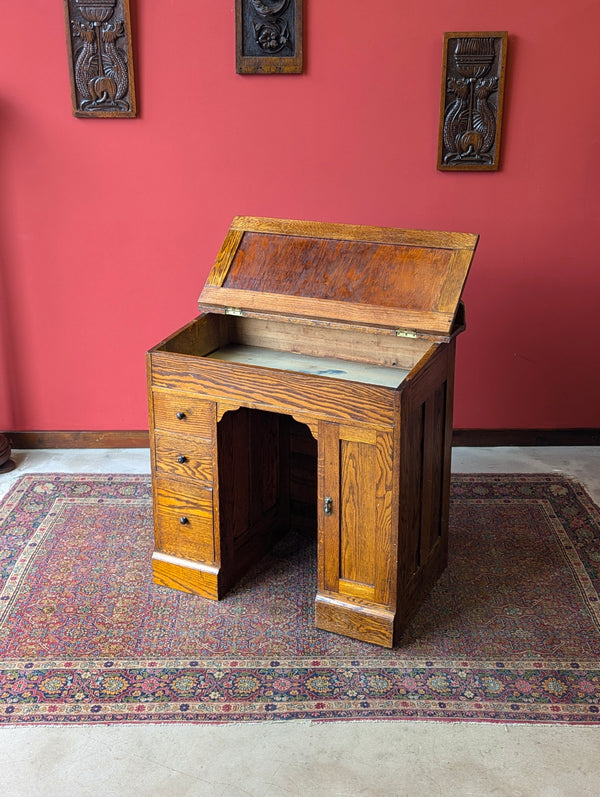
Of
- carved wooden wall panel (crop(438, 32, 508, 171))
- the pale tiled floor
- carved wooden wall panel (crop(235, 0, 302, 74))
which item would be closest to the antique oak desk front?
the pale tiled floor

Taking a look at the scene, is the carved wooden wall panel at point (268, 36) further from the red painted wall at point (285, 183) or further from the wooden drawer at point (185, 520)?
the wooden drawer at point (185, 520)

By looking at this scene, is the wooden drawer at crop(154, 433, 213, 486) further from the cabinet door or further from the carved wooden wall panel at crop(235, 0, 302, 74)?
the carved wooden wall panel at crop(235, 0, 302, 74)

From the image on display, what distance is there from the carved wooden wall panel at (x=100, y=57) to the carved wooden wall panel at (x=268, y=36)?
1.62ft

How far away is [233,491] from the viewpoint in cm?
343

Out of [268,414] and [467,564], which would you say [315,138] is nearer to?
[268,414]

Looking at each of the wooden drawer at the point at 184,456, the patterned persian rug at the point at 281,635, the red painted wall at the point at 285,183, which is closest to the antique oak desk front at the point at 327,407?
the wooden drawer at the point at 184,456

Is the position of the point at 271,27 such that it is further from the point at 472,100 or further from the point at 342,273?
the point at 342,273

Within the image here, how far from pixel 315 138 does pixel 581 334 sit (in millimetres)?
1576

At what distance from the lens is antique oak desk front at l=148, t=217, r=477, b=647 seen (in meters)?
3.01

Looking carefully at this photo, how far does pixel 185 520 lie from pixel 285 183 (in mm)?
1737

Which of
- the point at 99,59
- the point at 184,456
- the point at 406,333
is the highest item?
the point at 99,59

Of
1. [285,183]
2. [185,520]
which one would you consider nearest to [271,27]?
[285,183]

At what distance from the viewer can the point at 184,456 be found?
331 centimetres

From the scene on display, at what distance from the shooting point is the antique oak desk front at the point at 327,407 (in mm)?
3008
